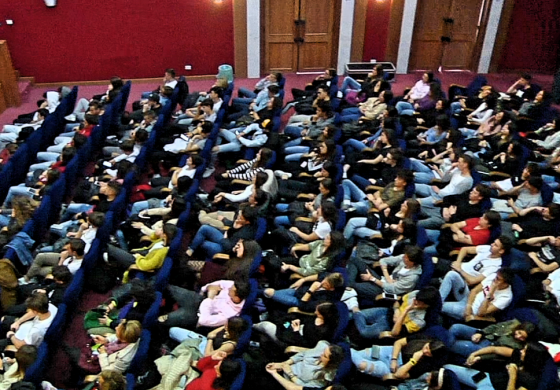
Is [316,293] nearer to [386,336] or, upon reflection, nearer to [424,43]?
[386,336]

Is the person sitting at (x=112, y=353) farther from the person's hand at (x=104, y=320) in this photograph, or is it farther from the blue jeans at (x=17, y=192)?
the blue jeans at (x=17, y=192)

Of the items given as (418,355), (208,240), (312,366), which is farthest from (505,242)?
(208,240)

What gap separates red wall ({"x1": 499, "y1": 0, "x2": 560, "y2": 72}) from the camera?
948 centimetres

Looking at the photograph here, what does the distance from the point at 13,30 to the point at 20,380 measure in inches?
265

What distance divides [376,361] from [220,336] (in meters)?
1.09

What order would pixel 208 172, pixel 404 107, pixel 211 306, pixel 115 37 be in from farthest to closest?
pixel 115 37 < pixel 404 107 < pixel 208 172 < pixel 211 306

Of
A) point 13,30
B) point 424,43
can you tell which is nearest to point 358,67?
point 424,43

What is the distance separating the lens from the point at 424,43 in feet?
32.2

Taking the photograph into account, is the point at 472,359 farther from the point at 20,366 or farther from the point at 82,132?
the point at 82,132

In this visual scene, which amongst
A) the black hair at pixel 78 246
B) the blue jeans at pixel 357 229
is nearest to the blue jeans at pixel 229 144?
the blue jeans at pixel 357 229

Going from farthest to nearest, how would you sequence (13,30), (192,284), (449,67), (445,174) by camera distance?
1. (449,67)
2. (13,30)
3. (445,174)
4. (192,284)

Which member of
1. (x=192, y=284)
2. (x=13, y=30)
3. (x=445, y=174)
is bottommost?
(x=192, y=284)

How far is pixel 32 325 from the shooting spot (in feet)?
13.0

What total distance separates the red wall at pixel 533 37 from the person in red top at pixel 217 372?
27.8ft
